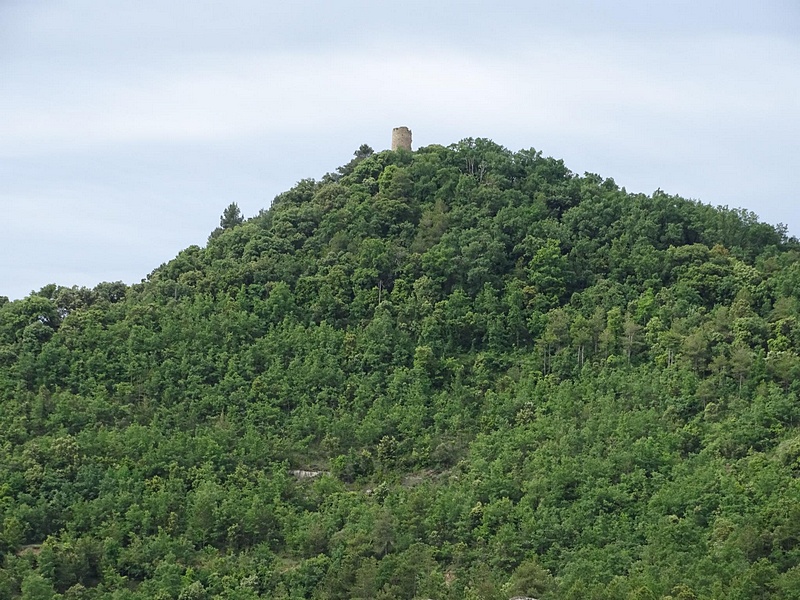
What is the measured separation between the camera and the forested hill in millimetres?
64938

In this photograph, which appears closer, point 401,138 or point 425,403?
point 425,403

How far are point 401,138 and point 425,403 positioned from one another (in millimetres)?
22781

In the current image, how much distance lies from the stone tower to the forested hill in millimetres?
3539

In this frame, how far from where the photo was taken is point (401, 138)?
94875 millimetres

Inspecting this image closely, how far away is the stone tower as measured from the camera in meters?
94.8

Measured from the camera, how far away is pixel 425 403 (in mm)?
75812

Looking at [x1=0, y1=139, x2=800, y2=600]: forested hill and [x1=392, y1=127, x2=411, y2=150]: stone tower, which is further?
[x1=392, y1=127, x2=411, y2=150]: stone tower

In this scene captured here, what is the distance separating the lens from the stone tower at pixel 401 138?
94.8 metres

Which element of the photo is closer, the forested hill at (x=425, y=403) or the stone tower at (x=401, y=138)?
the forested hill at (x=425, y=403)

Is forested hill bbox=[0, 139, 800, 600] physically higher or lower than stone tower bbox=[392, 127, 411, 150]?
lower

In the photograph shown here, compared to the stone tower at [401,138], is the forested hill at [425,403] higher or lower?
lower

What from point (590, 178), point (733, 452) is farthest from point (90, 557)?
point (590, 178)

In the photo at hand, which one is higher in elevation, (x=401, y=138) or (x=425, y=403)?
(x=401, y=138)

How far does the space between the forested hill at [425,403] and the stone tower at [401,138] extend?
354cm
